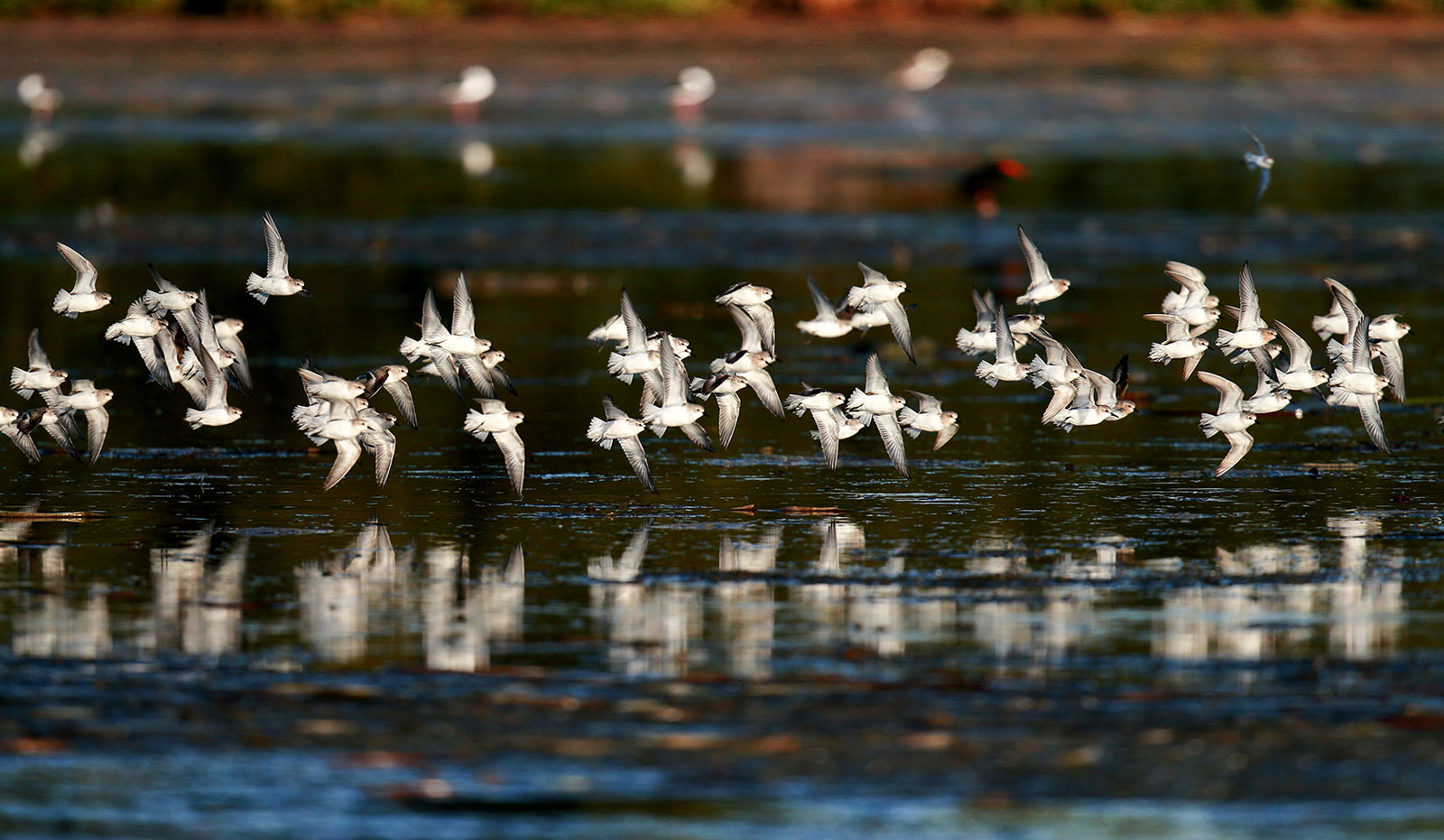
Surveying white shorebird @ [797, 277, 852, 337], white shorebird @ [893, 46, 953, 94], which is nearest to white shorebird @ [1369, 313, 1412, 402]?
white shorebird @ [797, 277, 852, 337]

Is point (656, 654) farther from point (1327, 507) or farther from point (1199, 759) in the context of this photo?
point (1327, 507)

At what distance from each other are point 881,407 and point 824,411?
0.43 metres

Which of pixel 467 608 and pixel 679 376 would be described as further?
pixel 679 376

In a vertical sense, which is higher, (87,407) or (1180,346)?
(1180,346)

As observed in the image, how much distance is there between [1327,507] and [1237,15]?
49.1 metres

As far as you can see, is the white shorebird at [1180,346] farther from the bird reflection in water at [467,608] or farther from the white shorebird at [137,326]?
the white shorebird at [137,326]

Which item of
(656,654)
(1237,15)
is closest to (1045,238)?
(656,654)

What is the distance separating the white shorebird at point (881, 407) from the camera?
48.4 ft

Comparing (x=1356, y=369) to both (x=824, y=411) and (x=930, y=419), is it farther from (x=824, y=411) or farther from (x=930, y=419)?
(x=824, y=411)

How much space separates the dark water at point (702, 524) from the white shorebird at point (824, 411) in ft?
0.62

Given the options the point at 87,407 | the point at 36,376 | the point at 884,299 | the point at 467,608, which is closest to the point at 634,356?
the point at 884,299

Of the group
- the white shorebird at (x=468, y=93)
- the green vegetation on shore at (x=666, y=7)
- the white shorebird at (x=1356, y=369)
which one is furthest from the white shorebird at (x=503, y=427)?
the green vegetation on shore at (x=666, y=7)

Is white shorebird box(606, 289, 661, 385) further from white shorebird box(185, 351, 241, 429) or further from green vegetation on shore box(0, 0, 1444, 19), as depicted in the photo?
green vegetation on shore box(0, 0, 1444, 19)

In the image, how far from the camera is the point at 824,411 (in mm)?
14984
